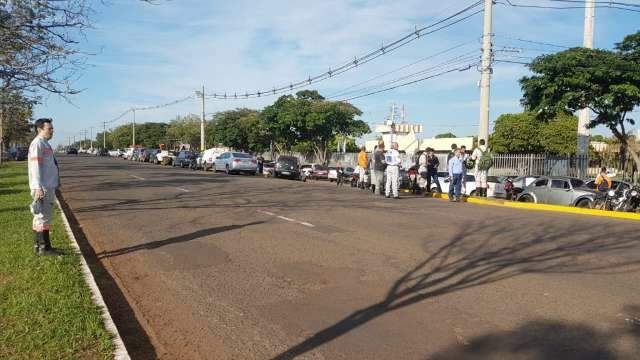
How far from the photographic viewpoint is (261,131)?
61.6m

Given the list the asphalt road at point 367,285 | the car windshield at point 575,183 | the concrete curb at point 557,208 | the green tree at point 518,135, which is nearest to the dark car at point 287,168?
the concrete curb at point 557,208

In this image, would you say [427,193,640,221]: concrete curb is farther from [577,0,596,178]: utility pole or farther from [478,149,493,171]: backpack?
[577,0,596,178]: utility pole

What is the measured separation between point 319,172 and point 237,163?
762 cm

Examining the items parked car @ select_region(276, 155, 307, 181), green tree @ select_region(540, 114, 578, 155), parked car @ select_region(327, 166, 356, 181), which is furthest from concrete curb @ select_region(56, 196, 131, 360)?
green tree @ select_region(540, 114, 578, 155)

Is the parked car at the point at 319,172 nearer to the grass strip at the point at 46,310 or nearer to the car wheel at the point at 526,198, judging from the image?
the car wheel at the point at 526,198

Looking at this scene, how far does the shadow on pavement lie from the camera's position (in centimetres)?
482

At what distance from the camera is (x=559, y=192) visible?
18.9m

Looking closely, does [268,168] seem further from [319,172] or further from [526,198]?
[526,198]

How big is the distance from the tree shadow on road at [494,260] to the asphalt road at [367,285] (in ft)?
0.09

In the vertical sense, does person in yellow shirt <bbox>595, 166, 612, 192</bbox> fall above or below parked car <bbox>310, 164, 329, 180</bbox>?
above

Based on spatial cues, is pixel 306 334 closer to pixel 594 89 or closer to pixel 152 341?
pixel 152 341

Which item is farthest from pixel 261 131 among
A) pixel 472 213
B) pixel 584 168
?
pixel 472 213

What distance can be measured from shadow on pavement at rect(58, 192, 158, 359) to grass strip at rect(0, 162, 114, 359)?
243mm

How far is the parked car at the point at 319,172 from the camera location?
41.4 m
